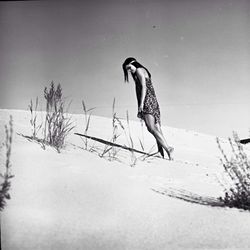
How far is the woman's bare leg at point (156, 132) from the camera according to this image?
3.15 m

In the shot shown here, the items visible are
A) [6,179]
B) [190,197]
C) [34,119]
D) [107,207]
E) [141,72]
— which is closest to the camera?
[6,179]

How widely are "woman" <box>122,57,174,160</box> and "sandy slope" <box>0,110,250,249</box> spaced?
0.26 meters

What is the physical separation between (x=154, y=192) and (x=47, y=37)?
1557mm

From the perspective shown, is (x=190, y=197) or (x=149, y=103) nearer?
(x=190, y=197)

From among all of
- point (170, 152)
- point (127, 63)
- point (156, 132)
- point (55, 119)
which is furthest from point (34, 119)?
point (170, 152)

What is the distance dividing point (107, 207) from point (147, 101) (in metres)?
1.05

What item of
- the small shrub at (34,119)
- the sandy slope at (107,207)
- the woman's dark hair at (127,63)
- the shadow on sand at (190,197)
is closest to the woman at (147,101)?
the woman's dark hair at (127,63)

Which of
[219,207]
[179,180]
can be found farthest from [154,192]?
[219,207]

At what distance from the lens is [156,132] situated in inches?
126

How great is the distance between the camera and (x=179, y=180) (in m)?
2.94

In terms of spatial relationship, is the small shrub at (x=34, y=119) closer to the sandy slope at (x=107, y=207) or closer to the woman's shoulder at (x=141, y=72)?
the sandy slope at (x=107, y=207)

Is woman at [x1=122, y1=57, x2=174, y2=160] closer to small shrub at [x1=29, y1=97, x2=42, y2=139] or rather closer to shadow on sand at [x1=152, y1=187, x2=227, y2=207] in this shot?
shadow on sand at [x1=152, y1=187, x2=227, y2=207]

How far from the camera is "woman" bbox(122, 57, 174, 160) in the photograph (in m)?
3.15

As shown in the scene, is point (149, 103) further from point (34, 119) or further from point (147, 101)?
point (34, 119)
